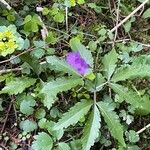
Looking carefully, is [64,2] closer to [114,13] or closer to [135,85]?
[114,13]

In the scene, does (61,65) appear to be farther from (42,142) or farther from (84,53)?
(42,142)

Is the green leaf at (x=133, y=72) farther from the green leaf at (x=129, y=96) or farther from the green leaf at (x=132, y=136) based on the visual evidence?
the green leaf at (x=132, y=136)

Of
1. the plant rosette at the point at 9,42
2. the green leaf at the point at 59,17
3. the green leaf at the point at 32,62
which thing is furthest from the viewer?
the green leaf at the point at 59,17

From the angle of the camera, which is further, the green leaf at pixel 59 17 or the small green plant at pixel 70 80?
the green leaf at pixel 59 17

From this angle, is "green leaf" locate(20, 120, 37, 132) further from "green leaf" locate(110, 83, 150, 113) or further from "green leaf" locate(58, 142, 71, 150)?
"green leaf" locate(110, 83, 150, 113)

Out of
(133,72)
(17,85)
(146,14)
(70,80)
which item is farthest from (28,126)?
(146,14)

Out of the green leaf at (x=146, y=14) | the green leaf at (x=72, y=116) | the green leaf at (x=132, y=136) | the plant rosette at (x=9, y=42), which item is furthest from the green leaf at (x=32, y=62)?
the green leaf at (x=146, y=14)
